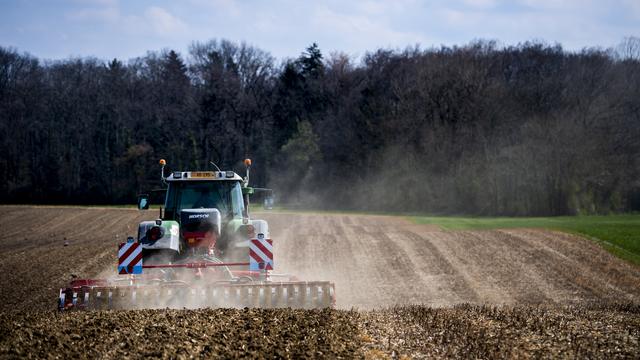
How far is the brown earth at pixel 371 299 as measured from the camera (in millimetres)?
9508

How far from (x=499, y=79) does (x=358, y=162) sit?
13549 millimetres

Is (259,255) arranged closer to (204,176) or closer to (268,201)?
(268,201)

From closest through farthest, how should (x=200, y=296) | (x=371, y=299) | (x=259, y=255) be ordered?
(x=200, y=296) → (x=259, y=255) → (x=371, y=299)

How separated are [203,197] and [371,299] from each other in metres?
5.50

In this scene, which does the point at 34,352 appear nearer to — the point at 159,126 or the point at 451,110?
the point at 451,110

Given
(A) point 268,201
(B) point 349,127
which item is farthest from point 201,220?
(B) point 349,127

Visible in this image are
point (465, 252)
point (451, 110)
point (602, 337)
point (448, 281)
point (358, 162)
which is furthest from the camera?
point (358, 162)

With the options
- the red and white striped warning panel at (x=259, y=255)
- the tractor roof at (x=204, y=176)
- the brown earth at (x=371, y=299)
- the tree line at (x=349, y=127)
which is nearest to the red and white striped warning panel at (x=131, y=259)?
the tractor roof at (x=204, y=176)

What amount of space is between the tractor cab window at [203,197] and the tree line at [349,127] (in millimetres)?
36531

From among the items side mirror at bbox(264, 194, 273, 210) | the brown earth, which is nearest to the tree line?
the brown earth

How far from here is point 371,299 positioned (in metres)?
18.0

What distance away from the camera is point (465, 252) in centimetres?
2428

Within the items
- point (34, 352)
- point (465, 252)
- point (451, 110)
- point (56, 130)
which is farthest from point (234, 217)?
point (56, 130)

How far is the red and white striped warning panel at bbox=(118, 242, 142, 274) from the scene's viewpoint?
13602 millimetres
